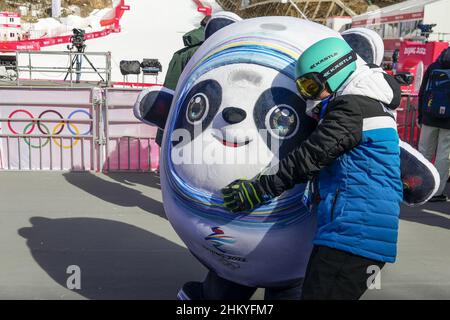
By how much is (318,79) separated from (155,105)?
1.34 m

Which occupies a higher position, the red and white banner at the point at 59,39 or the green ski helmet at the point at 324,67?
the red and white banner at the point at 59,39

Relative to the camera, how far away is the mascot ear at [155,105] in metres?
3.64

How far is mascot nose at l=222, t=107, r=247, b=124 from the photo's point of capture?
2.78m

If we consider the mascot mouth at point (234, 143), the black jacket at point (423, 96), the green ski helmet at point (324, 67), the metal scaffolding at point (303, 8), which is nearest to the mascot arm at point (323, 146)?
the green ski helmet at point (324, 67)

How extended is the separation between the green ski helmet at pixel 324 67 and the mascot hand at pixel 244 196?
489 millimetres

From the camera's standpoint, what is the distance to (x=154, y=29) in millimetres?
28297

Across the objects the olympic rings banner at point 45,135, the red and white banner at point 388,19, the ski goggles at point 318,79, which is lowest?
the olympic rings banner at point 45,135

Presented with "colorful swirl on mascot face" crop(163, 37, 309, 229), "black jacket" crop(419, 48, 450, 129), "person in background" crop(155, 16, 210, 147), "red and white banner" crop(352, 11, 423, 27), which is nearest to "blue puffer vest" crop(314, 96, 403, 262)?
"colorful swirl on mascot face" crop(163, 37, 309, 229)

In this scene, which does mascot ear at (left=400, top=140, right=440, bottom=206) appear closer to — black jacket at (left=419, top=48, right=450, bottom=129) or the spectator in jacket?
the spectator in jacket

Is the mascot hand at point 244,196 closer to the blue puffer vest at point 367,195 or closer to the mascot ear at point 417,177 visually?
the blue puffer vest at point 367,195

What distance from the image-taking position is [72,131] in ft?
26.0

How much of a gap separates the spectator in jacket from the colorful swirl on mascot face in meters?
0.17

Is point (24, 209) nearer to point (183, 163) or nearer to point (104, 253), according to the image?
point (104, 253)

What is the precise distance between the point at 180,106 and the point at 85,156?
5158mm
